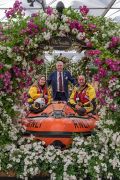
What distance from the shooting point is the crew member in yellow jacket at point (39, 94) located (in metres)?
7.32

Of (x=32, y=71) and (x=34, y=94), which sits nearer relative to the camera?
(x=32, y=71)

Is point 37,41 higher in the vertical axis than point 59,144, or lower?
higher

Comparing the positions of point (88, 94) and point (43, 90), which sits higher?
point (88, 94)

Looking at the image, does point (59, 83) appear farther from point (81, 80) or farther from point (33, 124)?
point (33, 124)

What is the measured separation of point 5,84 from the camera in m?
6.09

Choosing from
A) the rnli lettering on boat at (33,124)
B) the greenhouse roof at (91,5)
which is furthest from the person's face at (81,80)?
the greenhouse roof at (91,5)

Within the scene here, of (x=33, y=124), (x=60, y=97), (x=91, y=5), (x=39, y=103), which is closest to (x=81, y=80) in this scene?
(x=60, y=97)

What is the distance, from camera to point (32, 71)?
668 cm

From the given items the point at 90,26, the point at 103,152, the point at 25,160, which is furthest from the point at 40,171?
the point at 90,26

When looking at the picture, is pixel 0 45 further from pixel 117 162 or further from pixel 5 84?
pixel 117 162

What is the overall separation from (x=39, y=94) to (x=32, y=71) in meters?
0.95

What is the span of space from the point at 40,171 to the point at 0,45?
162 centimetres

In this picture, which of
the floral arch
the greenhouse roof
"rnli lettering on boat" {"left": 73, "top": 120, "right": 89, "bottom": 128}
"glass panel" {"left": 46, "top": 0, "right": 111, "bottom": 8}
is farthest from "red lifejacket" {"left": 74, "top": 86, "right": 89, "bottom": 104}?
"glass panel" {"left": 46, "top": 0, "right": 111, "bottom": 8}

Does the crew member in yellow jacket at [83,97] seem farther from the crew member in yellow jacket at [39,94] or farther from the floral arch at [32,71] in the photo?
the floral arch at [32,71]
